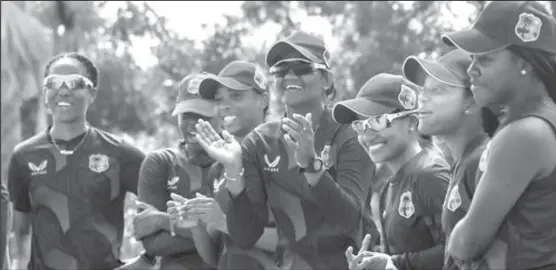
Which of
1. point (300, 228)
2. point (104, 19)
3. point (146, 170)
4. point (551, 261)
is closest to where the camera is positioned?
point (551, 261)

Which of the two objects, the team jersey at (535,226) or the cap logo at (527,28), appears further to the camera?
the cap logo at (527,28)

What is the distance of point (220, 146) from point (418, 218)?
1.40 m

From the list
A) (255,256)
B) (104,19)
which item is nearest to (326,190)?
(255,256)

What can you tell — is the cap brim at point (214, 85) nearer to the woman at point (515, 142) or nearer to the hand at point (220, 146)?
the hand at point (220, 146)

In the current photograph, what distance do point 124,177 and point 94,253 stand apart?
638 millimetres

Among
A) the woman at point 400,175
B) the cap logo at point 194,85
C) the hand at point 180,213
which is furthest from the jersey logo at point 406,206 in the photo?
the cap logo at point 194,85

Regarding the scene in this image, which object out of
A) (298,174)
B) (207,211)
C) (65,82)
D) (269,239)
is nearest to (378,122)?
(298,174)

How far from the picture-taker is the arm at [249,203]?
6.89 metres

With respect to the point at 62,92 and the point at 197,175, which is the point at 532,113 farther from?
the point at 62,92

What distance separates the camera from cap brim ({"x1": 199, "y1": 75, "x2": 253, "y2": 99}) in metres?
7.76

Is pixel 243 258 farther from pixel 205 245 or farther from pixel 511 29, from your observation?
pixel 511 29

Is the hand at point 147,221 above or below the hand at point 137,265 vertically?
above

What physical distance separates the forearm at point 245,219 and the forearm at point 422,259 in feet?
4.06

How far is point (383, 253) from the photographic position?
620 centimetres
